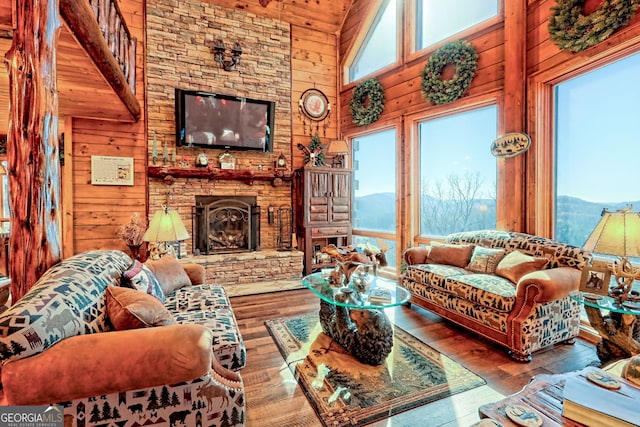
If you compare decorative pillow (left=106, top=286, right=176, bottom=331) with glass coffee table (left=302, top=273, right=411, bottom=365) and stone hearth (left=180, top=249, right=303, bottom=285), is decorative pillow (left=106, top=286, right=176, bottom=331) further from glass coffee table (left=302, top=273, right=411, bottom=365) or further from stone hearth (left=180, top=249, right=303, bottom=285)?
stone hearth (left=180, top=249, right=303, bottom=285)

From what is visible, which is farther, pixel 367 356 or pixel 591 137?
pixel 591 137

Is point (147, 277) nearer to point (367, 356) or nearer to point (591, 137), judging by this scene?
point (367, 356)

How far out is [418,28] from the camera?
→ 4.75 m

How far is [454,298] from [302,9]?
17.5 ft

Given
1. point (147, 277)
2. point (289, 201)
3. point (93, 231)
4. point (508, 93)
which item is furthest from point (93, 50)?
point (508, 93)

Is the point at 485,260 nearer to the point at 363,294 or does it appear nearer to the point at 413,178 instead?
the point at 363,294

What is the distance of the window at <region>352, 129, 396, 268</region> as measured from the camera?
5.24 m

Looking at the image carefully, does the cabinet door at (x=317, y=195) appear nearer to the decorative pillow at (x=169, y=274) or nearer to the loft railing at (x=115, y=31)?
the decorative pillow at (x=169, y=274)

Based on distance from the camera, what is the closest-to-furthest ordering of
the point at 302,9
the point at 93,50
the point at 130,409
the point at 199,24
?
the point at 130,409 → the point at 93,50 → the point at 199,24 → the point at 302,9

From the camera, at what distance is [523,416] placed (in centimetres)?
106

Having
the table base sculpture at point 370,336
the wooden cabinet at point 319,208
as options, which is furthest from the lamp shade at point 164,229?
the wooden cabinet at point 319,208

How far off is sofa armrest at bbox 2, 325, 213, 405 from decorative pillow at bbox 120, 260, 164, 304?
2.44ft

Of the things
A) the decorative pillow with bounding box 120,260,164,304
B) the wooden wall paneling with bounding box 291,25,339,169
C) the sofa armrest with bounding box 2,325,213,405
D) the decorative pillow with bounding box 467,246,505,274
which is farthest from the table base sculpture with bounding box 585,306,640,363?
the wooden wall paneling with bounding box 291,25,339,169

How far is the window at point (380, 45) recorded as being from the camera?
16.9 ft
